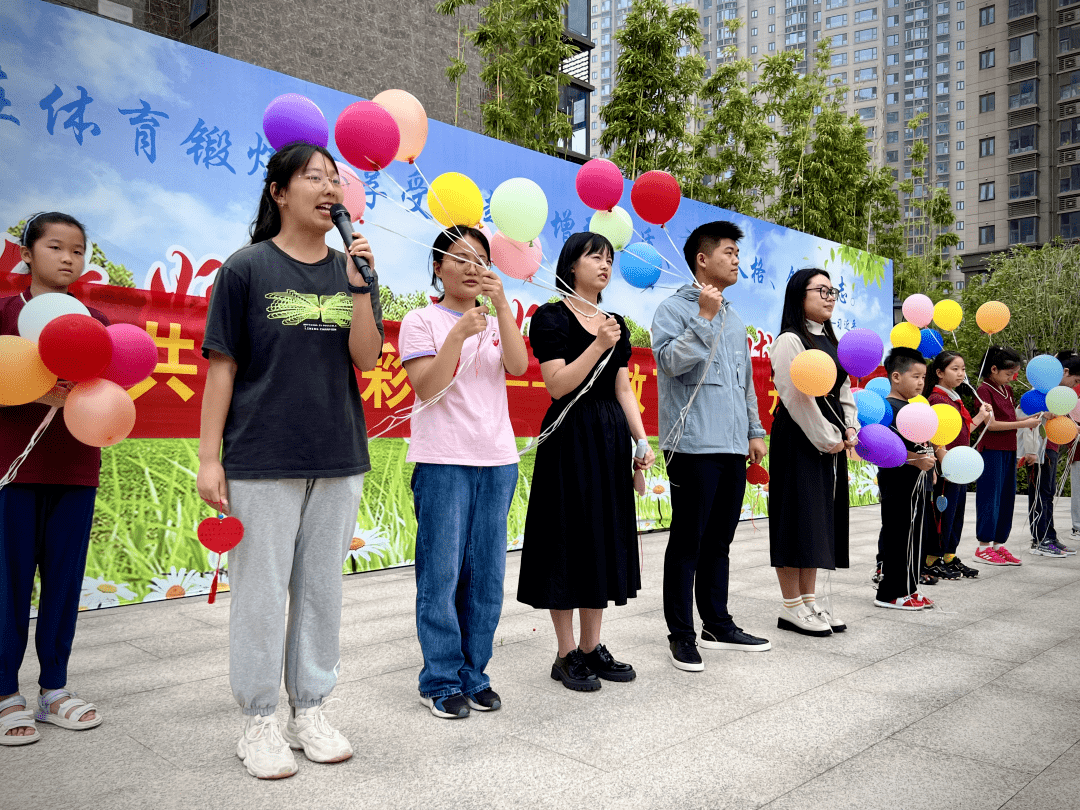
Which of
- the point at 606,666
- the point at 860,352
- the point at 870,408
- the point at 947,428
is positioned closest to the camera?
the point at 606,666

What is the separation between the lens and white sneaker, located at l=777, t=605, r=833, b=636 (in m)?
3.07

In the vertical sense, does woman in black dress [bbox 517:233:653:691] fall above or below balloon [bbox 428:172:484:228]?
below

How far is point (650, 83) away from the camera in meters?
7.07

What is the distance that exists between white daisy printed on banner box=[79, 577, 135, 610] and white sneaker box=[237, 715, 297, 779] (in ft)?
6.06

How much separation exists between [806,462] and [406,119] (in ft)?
6.36

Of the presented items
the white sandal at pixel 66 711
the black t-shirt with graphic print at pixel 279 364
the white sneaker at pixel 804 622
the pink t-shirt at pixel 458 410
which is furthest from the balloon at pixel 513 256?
the white sneaker at pixel 804 622

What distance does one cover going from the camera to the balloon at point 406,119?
2.24 metres

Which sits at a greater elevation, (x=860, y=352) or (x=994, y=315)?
(x=994, y=315)

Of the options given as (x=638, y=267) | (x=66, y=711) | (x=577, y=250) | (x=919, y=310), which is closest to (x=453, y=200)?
(x=577, y=250)

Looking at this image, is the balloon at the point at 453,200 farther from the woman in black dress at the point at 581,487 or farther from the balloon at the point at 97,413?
the balloon at the point at 97,413

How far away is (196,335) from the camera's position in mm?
3521

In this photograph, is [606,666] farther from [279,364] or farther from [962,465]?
[962,465]

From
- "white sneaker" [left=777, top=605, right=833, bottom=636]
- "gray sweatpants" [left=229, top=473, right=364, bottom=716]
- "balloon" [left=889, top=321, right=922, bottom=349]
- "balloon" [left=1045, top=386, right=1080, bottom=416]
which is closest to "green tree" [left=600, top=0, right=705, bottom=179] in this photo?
"balloon" [left=889, top=321, right=922, bottom=349]

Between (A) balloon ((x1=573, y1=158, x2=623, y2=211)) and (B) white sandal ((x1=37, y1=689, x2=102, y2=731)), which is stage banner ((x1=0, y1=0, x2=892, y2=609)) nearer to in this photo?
(A) balloon ((x1=573, y1=158, x2=623, y2=211))
